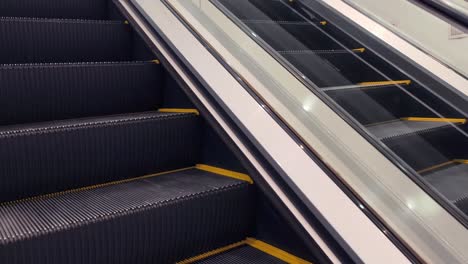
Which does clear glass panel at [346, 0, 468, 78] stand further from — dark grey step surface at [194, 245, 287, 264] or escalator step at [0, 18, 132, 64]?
escalator step at [0, 18, 132, 64]

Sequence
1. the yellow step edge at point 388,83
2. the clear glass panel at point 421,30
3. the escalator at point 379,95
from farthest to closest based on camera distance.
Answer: the yellow step edge at point 388,83, the clear glass panel at point 421,30, the escalator at point 379,95

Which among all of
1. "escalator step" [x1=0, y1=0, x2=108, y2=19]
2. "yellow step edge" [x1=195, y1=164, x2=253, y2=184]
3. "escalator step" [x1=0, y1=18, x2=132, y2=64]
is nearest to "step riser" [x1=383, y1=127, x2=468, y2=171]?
"yellow step edge" [x1=195, y1=164, x2=253, y2=184]

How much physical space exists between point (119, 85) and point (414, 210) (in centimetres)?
120

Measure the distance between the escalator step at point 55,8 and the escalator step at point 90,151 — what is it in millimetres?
774

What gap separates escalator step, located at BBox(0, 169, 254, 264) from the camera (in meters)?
1.13

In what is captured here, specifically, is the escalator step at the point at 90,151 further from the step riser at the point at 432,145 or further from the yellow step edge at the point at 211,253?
the step riser at the point at 432,145

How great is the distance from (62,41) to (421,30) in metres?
1.52

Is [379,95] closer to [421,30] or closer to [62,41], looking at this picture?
[421,30]

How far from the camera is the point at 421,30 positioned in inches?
73.5

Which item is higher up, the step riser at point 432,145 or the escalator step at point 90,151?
the step riser at point 432,145

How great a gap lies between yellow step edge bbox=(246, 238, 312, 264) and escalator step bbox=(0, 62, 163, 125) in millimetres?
773

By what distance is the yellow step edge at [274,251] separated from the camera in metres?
1.38

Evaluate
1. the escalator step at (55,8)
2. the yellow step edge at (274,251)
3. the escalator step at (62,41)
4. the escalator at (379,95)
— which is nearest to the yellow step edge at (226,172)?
the yellow step edge at (274,251)

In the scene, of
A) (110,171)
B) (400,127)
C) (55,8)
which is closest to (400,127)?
(400,127)
